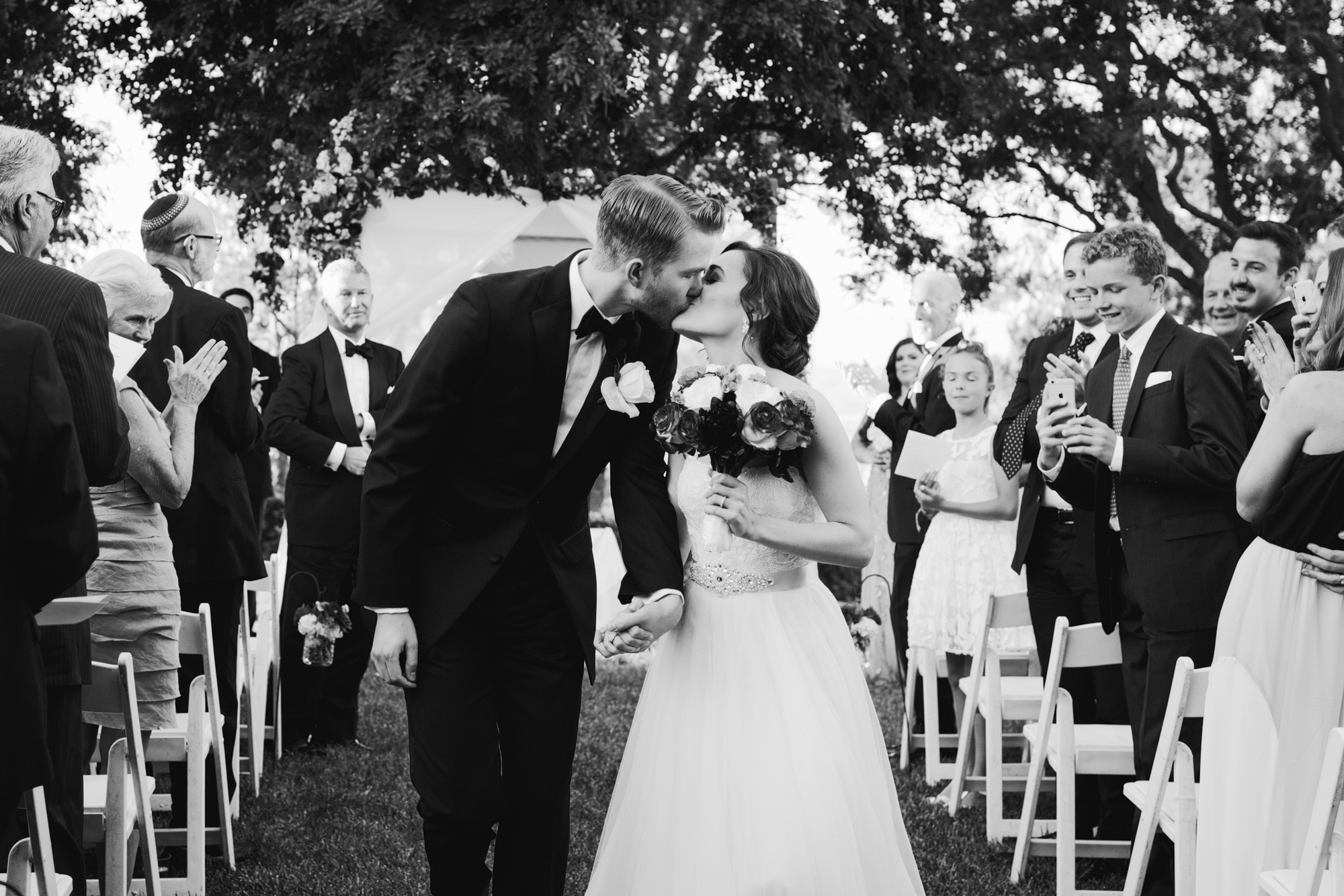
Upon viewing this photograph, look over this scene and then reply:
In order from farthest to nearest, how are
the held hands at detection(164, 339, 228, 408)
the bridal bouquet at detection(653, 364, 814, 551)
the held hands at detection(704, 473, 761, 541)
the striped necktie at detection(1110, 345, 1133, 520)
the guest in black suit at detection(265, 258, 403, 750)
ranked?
the guest in black suit at detection(265, 258, 403, 750), the striped necktie at detection(1110, 345, 1133, 520), the held hands at detection(164, 339, 228, 408), the held hands at detection(704, 473, 761, 541), the bridal bouquet at detection(653, 364, 814, 551)

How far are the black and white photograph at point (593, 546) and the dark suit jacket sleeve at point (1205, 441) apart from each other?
0.6 inches

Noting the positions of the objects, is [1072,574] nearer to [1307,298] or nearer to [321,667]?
[1307,298]

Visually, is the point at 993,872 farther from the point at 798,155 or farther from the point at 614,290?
the point at 798,155

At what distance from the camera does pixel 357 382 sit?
7.20m

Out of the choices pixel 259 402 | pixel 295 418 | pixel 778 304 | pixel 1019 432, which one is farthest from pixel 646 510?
pixel 259 402

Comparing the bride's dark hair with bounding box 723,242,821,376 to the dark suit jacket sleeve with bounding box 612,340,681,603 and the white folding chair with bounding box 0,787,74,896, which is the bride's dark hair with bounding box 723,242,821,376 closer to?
the dark suit jacket sleeve with bounding box 612,340,681,603

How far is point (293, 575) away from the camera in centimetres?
684

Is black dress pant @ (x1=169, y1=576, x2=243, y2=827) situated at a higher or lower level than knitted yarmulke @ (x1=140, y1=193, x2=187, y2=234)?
lower

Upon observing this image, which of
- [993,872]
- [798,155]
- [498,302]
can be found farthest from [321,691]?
[798,155]

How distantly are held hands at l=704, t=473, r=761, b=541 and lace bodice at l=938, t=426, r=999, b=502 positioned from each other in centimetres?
311

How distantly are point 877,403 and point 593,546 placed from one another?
2.55 meters

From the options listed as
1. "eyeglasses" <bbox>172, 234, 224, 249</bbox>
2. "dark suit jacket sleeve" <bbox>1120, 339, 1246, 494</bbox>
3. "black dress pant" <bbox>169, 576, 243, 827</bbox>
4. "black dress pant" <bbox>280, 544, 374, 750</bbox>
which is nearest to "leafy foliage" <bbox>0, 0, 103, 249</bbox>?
"black dress pant" <bbox>280, 544, 374, 750</bbox>

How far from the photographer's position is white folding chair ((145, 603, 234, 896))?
14.2 feet

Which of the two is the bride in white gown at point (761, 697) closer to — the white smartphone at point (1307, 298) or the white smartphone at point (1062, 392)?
the white smartphone at point (1062, 392)
